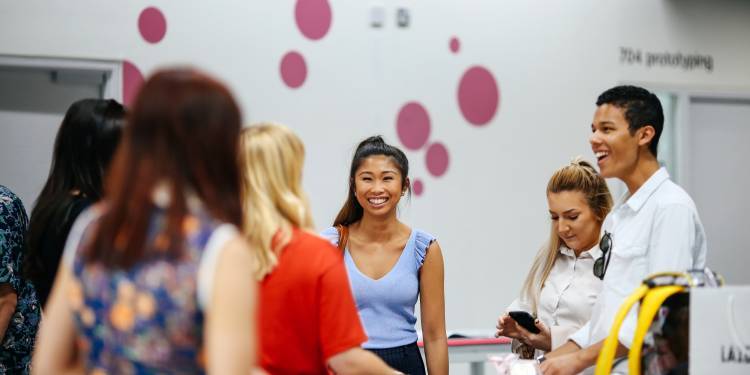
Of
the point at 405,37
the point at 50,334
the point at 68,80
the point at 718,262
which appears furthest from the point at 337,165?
the point at 50,334

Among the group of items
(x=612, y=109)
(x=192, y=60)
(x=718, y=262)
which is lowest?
(x=718, y=262)

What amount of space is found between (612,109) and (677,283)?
75cm

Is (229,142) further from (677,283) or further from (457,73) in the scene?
(457,73)

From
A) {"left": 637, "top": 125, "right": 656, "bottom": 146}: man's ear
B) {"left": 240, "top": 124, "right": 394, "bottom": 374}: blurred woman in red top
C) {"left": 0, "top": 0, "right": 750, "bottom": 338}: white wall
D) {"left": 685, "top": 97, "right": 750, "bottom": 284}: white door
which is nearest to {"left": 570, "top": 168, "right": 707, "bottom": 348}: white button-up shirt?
{"left": 637, "top": 125, "right": 656, "bottom": 146}: man's ear

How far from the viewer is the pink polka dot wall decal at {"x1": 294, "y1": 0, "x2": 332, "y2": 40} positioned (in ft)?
19.0

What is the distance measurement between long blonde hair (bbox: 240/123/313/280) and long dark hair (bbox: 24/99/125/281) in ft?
1.78

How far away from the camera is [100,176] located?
269cm

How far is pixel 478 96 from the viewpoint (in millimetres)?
6188

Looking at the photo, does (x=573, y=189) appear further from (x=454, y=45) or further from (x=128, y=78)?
(x=128, y=78)

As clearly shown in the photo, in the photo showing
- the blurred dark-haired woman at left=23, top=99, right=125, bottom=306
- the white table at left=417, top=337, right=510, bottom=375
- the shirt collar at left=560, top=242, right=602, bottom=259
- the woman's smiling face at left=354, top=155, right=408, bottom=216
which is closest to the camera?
the blurred dark-haired woman at left=23, top=99, right=125, bottom=306

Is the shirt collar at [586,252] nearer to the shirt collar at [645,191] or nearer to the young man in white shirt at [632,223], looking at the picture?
the young man in white shirt at [632,223]

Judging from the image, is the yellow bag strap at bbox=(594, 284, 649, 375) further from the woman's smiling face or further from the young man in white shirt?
the woman's smiling face

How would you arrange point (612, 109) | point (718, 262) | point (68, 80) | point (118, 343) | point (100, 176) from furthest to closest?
point (718, 262) → point (68, 80) → point (612, 109) → point (100, 176) → point (118, 343)

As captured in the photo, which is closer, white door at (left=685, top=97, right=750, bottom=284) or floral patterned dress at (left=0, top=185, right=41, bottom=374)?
floral patterned dress at (left=0, top=185, right=41, bottom=374)
